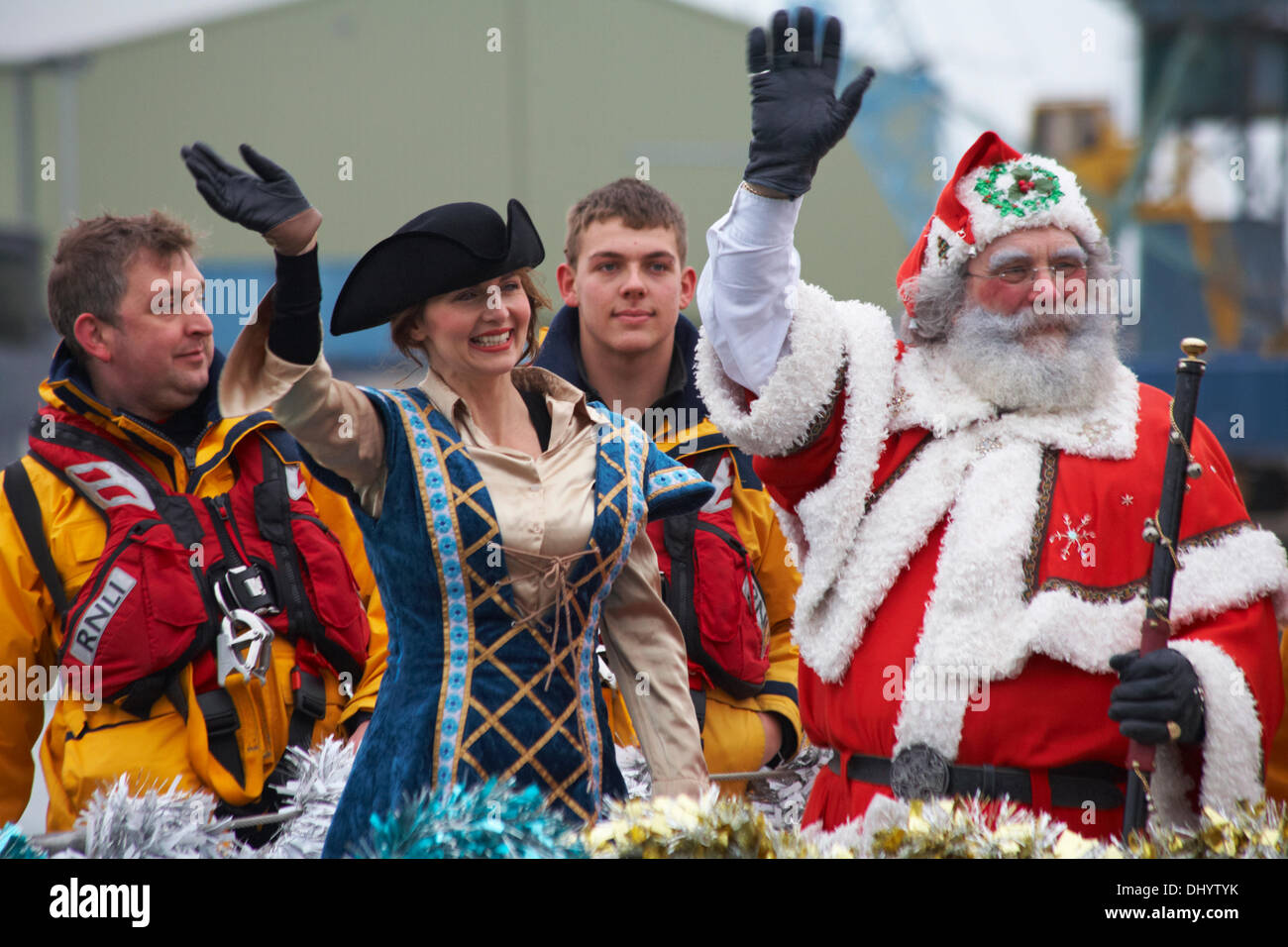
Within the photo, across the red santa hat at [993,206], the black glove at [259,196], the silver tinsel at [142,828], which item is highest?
the red santa hat at [993,206]

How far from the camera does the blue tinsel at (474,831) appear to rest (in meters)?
1.74

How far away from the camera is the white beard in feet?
8.61

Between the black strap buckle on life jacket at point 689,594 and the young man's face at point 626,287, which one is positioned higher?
the young man's face at point 626,287

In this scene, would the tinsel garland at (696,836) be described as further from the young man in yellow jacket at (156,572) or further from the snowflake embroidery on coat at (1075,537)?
the young man in yellow jacket at (156,572)

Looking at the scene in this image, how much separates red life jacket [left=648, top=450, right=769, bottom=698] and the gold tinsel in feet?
4.12

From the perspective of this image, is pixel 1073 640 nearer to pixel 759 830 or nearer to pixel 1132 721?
pixel 1132 721

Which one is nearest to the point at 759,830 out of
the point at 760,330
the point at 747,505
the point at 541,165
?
the point at 760,330

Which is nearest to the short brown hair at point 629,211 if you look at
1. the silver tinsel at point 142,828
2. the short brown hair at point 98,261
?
the short brown hair at point 98,261

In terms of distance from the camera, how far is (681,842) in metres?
1.72

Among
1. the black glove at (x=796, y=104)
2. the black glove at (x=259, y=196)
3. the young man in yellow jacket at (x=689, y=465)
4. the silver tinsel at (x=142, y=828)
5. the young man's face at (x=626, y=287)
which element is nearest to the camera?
the black glove at (x=259, y=196)

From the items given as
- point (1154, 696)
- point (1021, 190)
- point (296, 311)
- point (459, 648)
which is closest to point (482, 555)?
point (459, 648)

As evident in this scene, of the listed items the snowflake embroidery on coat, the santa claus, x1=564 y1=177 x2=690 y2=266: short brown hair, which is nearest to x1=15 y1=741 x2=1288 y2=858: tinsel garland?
the santa claus

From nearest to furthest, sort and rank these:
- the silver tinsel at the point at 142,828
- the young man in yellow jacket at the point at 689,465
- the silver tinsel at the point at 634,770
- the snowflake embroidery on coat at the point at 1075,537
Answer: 1. the silver tinsel at the point at 142,828
2. the snowflake embroidery on coat at the point at 1075,537
3. the silver tinsel at the point at 634,770
4. the young man in yellow jacket at the point at 689,465
